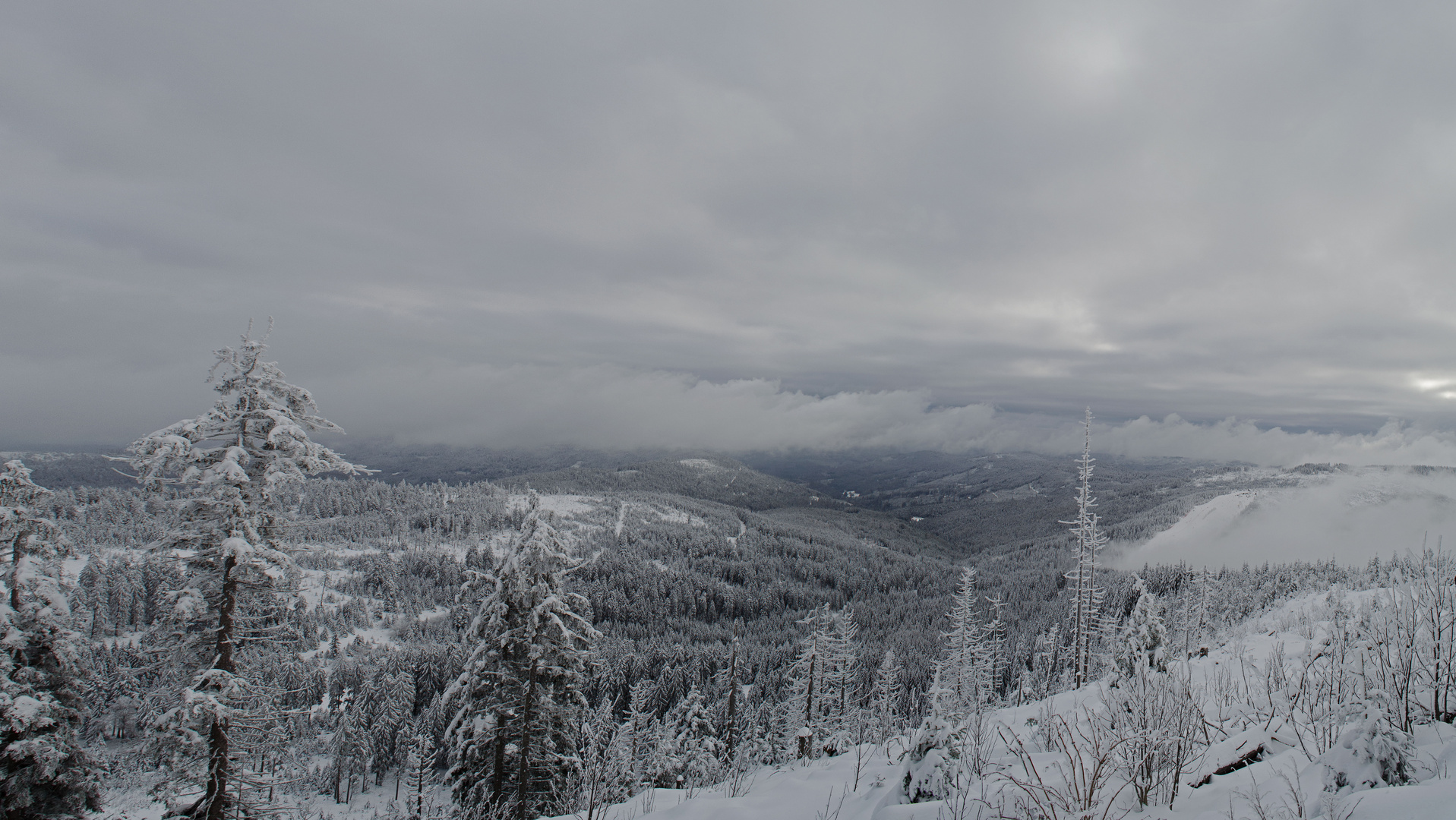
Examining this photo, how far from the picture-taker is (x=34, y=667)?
41.0 ft

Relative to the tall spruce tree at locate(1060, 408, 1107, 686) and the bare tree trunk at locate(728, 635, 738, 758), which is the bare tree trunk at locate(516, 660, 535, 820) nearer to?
the bare tree trunk at locate(728, 635, 738, 758)

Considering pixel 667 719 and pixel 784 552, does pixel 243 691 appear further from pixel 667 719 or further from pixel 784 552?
pixel 784 552

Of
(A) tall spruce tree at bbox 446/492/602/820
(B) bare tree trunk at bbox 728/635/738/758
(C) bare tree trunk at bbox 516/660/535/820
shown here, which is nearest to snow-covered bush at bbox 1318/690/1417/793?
(A) tall spruce tree at bbox 446/492/602/820

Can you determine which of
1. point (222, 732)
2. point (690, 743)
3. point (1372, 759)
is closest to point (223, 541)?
point (222, 732)

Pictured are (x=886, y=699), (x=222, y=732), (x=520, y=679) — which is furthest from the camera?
(x=886, y=699)

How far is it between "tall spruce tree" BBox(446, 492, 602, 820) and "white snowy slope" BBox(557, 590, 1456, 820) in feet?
23.2

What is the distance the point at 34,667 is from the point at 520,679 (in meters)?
10.9

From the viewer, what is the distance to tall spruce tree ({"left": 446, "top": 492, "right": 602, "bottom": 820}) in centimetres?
1327

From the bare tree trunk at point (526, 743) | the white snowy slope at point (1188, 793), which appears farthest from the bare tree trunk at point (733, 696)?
the white snowy slope at point (1188, 793)

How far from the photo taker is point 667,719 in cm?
4012

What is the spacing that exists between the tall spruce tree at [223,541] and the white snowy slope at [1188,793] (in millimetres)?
7712

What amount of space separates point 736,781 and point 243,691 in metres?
9.51

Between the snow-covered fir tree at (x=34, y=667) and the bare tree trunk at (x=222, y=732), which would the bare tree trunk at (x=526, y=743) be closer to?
the bare tree trunk at (x=222, y=732)

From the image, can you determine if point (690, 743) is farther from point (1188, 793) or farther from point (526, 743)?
point (1188, 793)
